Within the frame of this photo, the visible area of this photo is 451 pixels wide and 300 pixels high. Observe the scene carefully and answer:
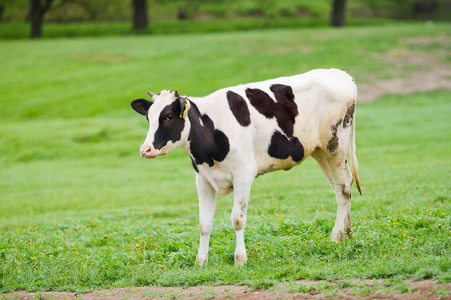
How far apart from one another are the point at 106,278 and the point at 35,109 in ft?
90.4

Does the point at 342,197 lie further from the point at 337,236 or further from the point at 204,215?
the point at 204,215

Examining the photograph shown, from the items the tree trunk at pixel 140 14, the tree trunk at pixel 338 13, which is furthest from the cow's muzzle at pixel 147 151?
the tree trunk at pixel 338 13

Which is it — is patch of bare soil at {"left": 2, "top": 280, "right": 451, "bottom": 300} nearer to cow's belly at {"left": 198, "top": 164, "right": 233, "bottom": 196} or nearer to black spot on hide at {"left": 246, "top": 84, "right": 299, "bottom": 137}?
cow's belly at {"left": 198, "top": 164, "right": 233, "bottom": 196}

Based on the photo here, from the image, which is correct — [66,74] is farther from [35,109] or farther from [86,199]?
[86,199]

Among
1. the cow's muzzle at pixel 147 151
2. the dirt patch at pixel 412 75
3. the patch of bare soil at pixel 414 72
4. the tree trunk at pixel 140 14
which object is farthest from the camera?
the tree trunk at pixel 140 14

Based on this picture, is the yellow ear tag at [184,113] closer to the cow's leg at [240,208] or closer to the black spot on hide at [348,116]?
the cow's leg at [240,208]

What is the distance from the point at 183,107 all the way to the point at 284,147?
6.04 ft

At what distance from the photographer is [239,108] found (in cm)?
881

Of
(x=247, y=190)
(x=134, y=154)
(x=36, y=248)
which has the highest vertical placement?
(x=247, y=190)

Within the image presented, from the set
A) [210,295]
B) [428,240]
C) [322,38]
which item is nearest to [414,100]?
[322,38]

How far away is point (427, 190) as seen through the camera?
13.7m

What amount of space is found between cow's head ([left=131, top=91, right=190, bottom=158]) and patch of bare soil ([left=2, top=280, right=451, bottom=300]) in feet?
6.46

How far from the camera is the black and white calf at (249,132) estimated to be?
8383 mm

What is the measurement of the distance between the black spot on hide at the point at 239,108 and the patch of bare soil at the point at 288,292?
2.56 metres
